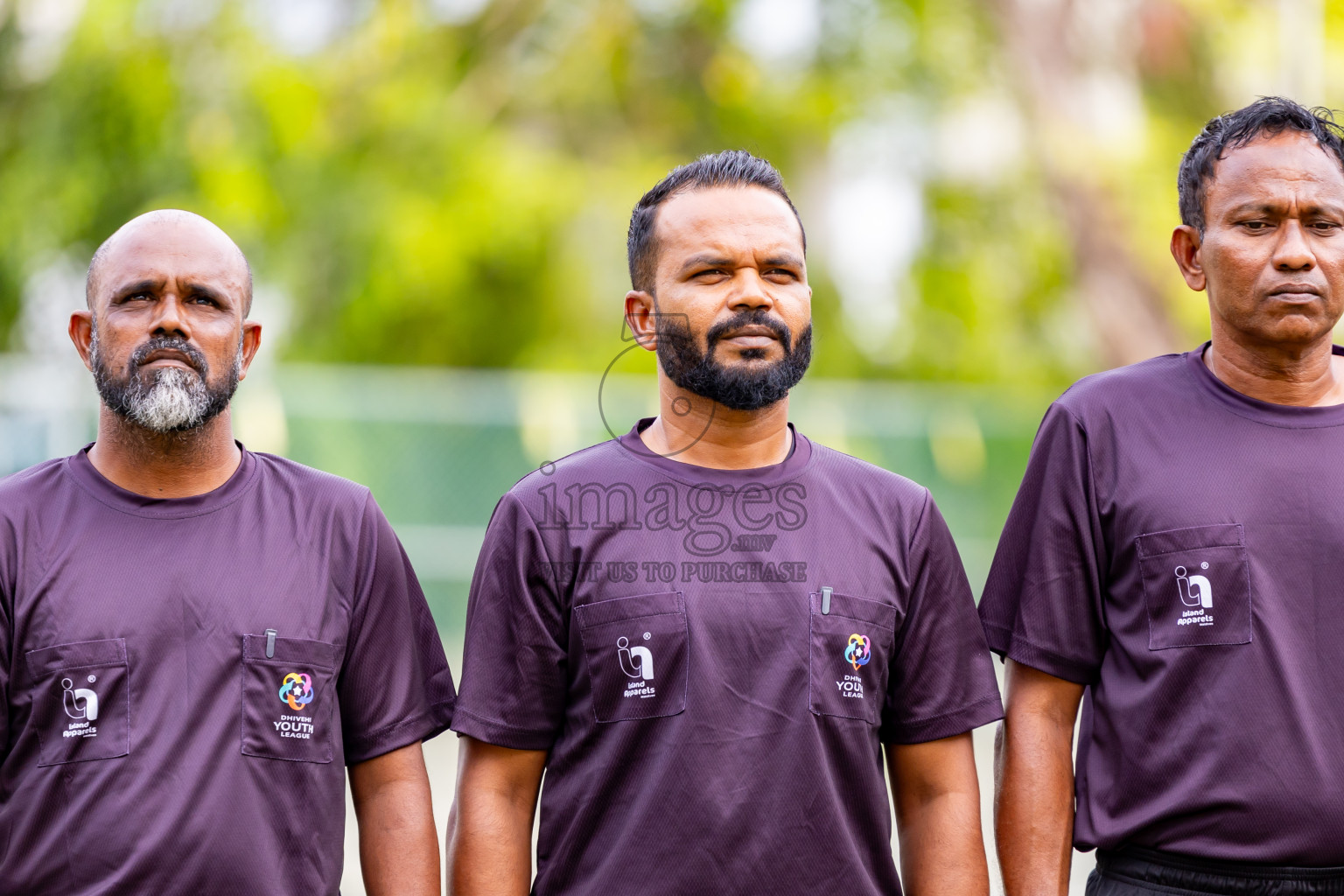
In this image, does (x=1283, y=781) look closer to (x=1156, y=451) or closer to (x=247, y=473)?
(x=1156, y=451)

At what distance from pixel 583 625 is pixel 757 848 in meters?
0.55

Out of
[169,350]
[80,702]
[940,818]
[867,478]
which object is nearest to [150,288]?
[169,350]

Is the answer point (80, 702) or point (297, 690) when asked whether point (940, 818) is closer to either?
point (297, 690)

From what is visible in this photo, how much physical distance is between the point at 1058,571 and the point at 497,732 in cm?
121

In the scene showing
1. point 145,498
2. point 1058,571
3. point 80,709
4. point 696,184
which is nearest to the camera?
point 80,709

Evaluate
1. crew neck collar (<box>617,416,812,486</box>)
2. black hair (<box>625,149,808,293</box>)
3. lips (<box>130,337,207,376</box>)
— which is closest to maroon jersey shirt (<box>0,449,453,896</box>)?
lips (<box>130,337,207,376</box>)

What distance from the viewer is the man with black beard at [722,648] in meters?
2.93

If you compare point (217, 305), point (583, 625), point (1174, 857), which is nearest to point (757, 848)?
point (583, 625)

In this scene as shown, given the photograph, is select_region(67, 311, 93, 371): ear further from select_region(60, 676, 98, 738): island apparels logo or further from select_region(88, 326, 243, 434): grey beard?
select_region(60, 676, 98, 738): island apparels logo

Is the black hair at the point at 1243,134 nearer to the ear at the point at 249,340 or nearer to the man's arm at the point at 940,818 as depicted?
the man's arm at the point at 940,818

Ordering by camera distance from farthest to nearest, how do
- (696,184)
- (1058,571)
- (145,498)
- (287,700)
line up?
(696,184)
(1058,571)
(145,498)
(287,700)

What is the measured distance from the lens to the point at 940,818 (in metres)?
3.09

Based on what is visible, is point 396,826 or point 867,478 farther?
point 867,478

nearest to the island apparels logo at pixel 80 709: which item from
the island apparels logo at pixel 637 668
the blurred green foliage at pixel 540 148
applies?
the island apparels logo at pixel 637 668
